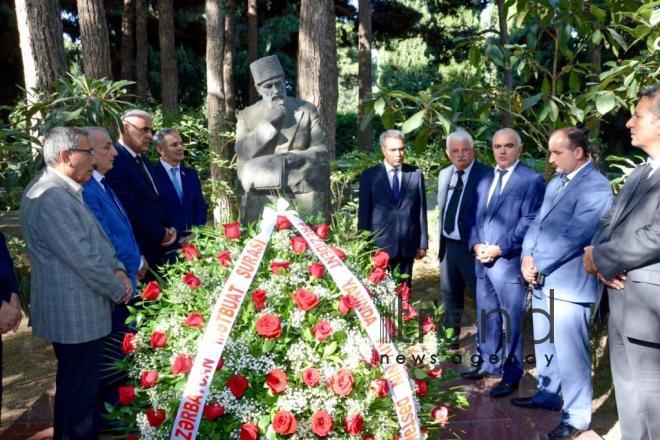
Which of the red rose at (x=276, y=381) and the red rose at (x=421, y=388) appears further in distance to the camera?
the red rose at (x=421, y=388)

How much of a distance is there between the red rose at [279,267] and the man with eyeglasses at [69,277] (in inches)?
40.2

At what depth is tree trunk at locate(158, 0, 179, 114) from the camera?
581 inches

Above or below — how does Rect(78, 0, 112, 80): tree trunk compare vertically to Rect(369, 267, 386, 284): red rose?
above

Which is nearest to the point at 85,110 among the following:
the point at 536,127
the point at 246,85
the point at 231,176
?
the point at 536,127

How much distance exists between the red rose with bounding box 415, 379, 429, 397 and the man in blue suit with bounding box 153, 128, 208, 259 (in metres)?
2.51

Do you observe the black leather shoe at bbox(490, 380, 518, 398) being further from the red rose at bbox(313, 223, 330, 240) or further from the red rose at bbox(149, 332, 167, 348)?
the red rose at bbox(149, 332, 167, 348)

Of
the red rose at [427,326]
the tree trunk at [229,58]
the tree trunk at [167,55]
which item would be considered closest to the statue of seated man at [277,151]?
the red rose at [427,326]

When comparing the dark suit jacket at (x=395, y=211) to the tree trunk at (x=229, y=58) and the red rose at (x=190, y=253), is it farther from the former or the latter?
the tree trunk at (x=229, y=58)

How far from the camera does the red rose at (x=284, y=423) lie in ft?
7.26

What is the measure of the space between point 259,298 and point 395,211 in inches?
105

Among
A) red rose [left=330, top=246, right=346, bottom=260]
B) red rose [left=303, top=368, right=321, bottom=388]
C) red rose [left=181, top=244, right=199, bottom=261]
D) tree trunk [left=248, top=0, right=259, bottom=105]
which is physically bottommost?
red rose [left=303, top=368, right=321, bottom=388]

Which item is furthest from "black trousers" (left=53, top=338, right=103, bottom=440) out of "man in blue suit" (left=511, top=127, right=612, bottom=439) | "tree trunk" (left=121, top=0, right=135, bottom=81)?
"tree trunk" (left=121, top=0, right=135, bottom=81)

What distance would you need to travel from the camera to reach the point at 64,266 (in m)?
3.06

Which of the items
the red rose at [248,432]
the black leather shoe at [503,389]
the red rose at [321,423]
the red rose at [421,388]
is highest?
the red rose at [321,423]
